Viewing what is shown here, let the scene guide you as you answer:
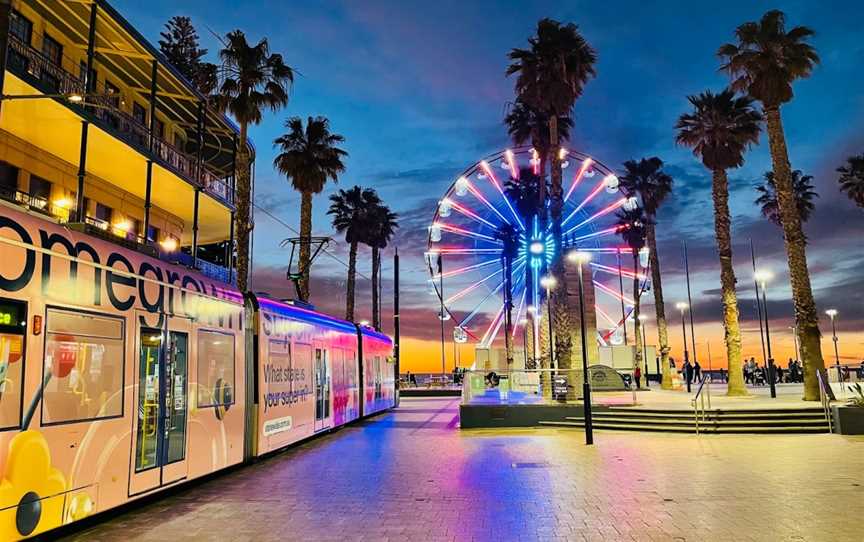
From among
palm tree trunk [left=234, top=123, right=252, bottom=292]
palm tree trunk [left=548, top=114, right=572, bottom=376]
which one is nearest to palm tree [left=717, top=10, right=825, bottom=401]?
palm tree trunk [left=548, top=114, right=572, bottom=376]

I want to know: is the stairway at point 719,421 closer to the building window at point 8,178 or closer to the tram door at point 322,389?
the tram door at point 322,389

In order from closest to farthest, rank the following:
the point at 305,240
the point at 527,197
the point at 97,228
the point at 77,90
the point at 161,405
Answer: the point at 97,228 < the point at 161,405 < the point at 77,90 < the point at 305,240 < the point at 527,197

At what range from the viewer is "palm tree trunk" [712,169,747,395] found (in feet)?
88.6

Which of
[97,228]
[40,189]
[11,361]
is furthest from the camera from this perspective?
[40,189]

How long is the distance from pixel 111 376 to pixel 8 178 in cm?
1169

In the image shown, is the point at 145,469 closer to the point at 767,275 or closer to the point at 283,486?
the point at 283,486

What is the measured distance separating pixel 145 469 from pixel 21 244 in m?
3.72

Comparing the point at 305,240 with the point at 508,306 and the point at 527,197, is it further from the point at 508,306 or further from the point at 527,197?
the point at 508,306

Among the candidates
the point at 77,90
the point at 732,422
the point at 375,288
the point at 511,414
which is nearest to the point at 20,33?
the point at 77,90

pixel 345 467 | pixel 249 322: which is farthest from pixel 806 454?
pixel 249 322

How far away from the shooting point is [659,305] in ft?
120

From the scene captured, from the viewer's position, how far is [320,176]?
3381 cm

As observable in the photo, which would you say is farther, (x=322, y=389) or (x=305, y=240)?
(x=305, y=240)

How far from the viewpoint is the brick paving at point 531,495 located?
7.92 metres
